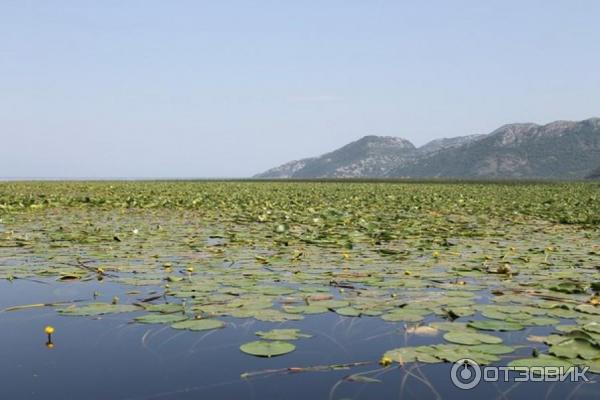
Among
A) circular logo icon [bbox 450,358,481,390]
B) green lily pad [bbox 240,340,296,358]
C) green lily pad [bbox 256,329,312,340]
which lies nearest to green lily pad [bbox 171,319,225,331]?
green lily pad [bbox 256,329,312,340]

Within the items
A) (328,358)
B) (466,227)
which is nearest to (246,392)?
(328,358)

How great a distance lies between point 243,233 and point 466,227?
528cm

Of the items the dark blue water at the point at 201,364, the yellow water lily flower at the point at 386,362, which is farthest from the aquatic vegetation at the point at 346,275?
the dark blue water at the point at 201,364

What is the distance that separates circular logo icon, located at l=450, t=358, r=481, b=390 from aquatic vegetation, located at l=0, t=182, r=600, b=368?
85 mm

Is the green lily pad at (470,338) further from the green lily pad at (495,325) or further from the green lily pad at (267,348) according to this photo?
the green lily pad at (267,348)

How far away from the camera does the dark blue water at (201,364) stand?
3117mm

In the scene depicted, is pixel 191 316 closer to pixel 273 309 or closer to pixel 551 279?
pixel 273 309

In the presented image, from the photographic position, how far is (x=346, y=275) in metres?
6.66

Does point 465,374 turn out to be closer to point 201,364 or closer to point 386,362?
point 386,362

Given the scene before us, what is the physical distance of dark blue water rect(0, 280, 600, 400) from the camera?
3.12 m

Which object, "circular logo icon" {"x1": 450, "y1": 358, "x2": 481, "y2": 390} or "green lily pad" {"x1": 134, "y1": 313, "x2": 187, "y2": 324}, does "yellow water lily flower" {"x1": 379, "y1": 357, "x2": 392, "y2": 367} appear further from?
"green lily pad" {"x1": 134, "y1": 313, "x2": 187, "y2": 324}

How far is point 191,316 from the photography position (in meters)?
4.66

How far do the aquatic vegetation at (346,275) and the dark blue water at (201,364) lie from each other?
13 cm

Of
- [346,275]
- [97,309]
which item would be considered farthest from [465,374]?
[346,275]
